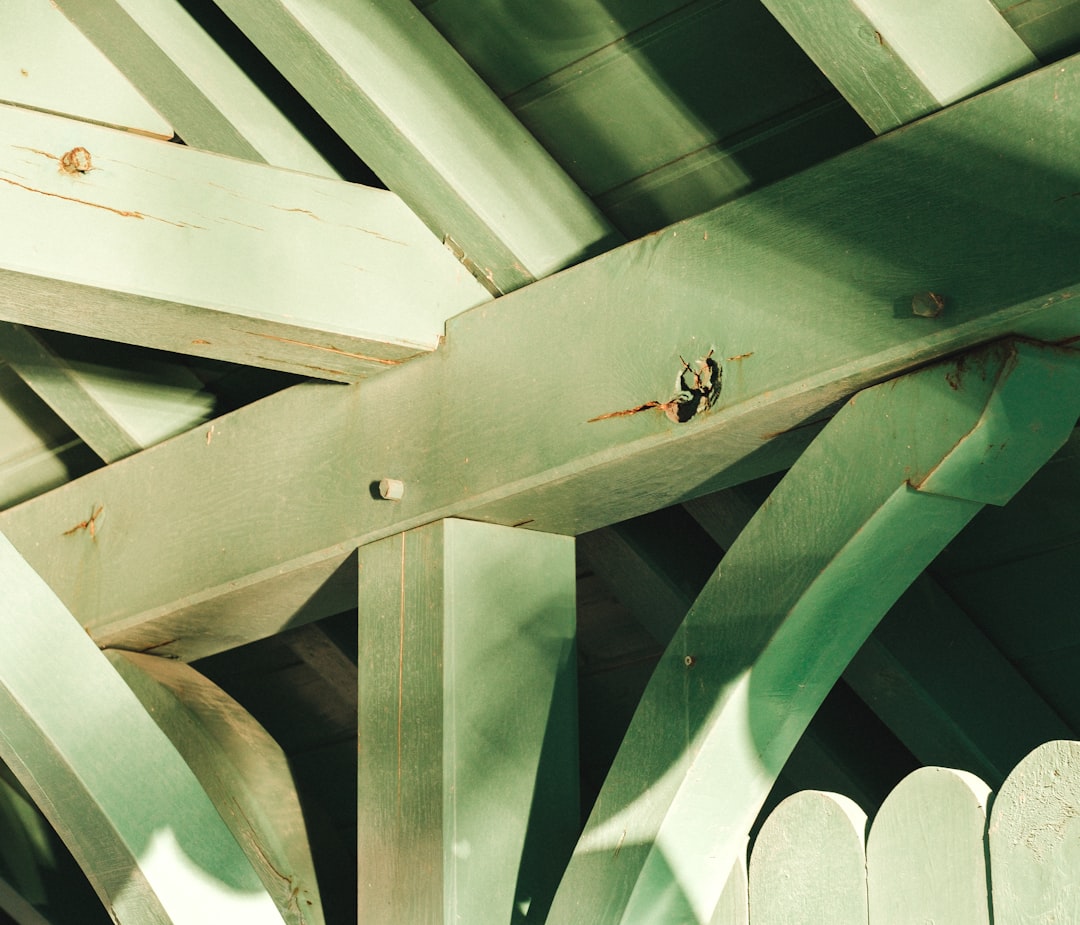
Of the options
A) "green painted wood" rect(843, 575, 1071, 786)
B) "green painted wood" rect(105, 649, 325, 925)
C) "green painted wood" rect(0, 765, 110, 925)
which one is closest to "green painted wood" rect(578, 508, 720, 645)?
"green painted wood" rect(843, 575, 1071, 786)

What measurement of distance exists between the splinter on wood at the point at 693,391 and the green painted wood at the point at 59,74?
0.78m

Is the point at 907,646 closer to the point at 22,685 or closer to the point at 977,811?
the point at 977,811

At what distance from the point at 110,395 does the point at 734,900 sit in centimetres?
114

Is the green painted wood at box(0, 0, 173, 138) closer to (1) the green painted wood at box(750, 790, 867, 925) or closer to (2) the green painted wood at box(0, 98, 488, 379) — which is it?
(2) the green painted wood at box(0, 98, 488, 379)

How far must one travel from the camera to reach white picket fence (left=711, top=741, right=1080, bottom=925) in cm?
105

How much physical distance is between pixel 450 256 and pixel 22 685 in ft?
2.17

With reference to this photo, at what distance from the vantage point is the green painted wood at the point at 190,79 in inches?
64.7

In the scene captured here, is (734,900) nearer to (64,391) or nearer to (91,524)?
(91,524)

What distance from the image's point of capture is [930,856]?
1137 mm

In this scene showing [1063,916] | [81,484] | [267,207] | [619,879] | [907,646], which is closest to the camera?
[1063,916]

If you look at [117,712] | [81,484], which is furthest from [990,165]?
[81,484]

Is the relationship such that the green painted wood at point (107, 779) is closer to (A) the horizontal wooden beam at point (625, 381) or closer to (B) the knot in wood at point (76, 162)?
(A) the horizontal wooden beam at point (625, 381)

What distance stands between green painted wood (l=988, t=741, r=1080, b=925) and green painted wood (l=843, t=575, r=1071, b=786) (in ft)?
2.41

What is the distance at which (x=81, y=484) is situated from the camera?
2.02 metres
